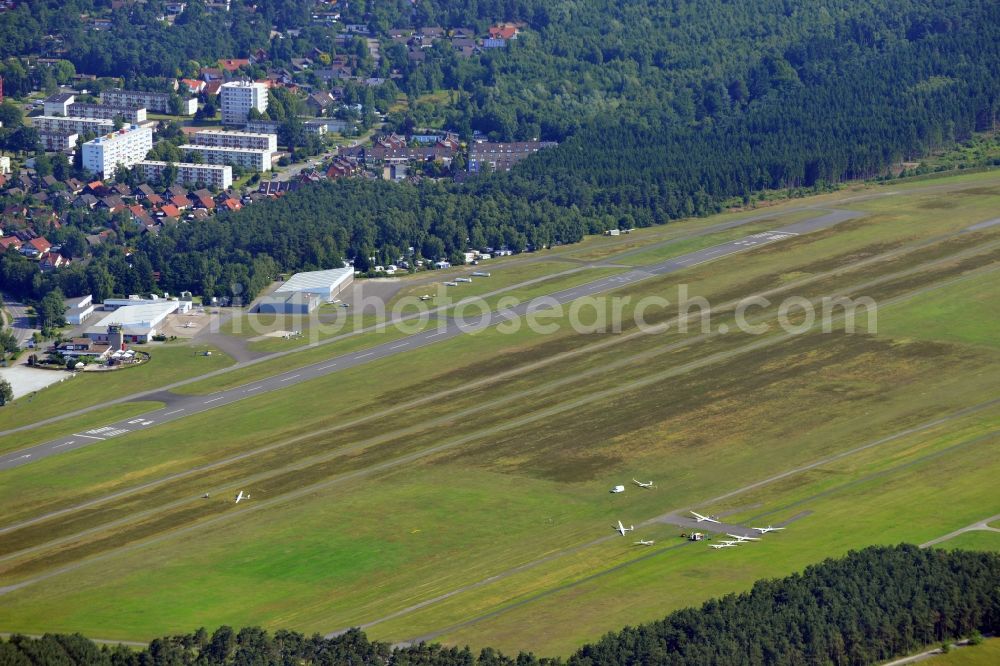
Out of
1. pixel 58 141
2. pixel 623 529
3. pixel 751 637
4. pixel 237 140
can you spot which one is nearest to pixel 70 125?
pixel 58 141

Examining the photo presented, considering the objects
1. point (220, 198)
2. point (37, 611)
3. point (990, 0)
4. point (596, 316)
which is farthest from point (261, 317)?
point (990, 0)

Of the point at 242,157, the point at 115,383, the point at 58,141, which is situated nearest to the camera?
the point at 115,383

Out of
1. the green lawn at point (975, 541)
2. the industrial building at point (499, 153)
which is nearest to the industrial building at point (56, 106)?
the industrial building at point (499, 153)

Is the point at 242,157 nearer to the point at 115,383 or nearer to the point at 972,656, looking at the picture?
the point at 115,383

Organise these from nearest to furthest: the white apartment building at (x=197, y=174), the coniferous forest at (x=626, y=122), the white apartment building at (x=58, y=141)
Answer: the coniferous forest at (x=626, y=122) < the white apartment building at (x=197, y=174) < the white apartment building at (x=58, y=141)

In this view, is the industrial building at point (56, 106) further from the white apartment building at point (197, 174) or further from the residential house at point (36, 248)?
the residential house at point (36, 248)

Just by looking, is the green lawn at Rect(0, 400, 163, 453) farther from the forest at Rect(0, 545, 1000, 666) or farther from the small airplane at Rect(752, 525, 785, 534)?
the small airplane at Rect(752, 525, 785, 534)

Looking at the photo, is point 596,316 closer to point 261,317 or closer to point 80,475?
point 261,317
